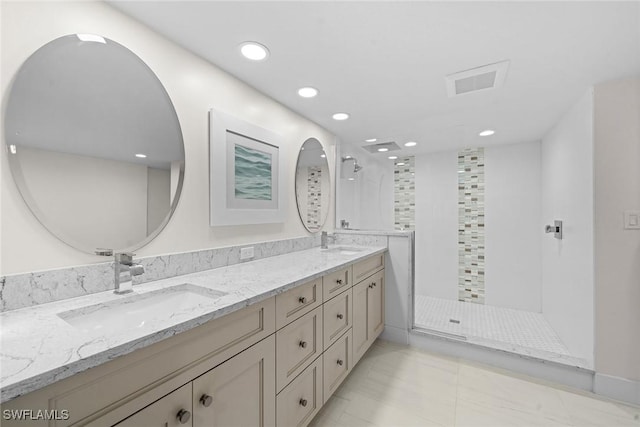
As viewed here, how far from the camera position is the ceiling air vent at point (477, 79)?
162cm

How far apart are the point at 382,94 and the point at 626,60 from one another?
4.55 feet

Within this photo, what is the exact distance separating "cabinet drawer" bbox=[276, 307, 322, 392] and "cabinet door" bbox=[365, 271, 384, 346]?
79 centimetres

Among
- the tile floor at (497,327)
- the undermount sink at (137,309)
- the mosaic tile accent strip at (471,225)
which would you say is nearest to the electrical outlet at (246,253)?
the undermount sink at (137,309)

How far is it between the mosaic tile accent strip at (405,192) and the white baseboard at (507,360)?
5.02 feet

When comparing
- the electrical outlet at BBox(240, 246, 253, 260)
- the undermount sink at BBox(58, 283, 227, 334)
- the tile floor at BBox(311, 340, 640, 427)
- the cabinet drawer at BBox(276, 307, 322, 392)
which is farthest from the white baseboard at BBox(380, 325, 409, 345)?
the undermount sink at BBox(58, 283, 227, 334)

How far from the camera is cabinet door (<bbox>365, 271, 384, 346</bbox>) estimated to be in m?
2.19

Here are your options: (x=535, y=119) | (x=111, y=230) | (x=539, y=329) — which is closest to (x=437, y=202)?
(x=535, y=119)

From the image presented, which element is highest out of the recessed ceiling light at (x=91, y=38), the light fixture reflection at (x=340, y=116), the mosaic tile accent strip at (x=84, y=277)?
the light fixture reflection at (x=340, y=116)

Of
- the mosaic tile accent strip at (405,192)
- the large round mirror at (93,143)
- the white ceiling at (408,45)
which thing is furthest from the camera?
the mosaic tile accent strip at (405,192)

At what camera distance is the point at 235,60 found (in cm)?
157

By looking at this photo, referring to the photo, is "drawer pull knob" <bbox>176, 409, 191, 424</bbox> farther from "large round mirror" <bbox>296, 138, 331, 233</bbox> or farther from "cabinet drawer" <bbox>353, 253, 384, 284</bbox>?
"large round mirror" <bbox>296, 138, 331, 233</bbox>

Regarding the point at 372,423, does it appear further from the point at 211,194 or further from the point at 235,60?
the point at 235,60

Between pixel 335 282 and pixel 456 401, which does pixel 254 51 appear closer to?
pixel 335 282

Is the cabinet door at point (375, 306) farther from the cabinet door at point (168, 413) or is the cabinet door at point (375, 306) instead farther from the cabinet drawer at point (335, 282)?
the cabinet door at point (168, 413)
